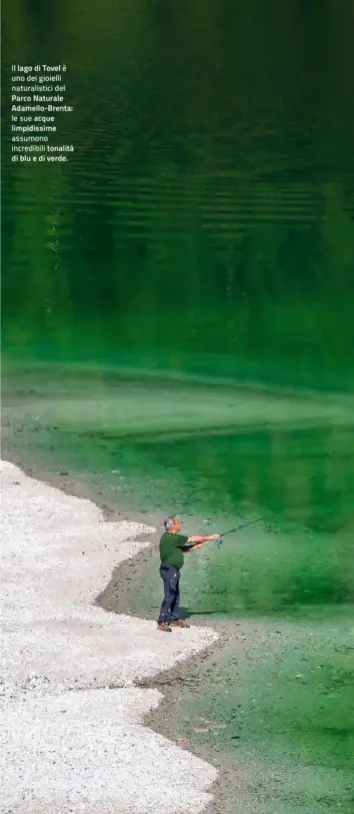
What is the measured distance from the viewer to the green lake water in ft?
78.2

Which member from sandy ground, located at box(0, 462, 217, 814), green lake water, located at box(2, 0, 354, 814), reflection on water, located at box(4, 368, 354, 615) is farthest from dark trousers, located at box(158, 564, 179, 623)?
reflection on water, located at box(4, 368, 354, 615)

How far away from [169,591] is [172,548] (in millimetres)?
648

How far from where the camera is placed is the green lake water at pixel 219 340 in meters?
23.8

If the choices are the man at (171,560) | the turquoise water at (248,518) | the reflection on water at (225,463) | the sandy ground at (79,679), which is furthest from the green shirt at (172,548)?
the reflection on water at (225,463)

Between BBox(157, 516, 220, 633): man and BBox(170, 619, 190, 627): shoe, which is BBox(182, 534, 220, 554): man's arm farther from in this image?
BBox(170, 619, 190, 627): shoe

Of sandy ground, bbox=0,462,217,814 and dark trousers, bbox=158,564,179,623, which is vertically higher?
dark trousers, bbox=158,564,179,623

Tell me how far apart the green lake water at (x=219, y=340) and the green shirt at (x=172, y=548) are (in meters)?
1.65

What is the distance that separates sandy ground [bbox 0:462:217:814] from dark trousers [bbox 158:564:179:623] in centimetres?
32


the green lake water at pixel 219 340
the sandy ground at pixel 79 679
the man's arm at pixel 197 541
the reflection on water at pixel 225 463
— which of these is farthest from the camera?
the reflection on water at pixel 225 463

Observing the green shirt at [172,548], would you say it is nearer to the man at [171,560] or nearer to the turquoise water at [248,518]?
the man at [171,560]

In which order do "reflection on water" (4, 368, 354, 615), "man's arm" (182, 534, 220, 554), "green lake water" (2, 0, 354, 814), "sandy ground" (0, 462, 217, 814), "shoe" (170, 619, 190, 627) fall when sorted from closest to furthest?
"sandy ground" (0, 462, 217, 814)
"green lake water" (2, 0, 354, 814)
"man's arm" (182, 534, 220, 554)
"shoe" (170, 619, 190, 627)
"reflection on water" (4, 368, 354, 615)

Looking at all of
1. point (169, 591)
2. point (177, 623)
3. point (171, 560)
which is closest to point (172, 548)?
point (171, 560)

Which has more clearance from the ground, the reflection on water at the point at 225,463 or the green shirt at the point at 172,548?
the green shirt at the point at 172,548

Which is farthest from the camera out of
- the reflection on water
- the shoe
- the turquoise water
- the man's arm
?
the reflection on water
